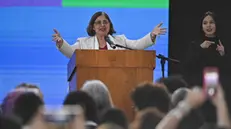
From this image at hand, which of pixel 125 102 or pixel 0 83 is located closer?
pixel 125 102

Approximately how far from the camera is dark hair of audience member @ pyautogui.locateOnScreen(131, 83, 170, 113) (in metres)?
3.71

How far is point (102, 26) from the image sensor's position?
20.1ft

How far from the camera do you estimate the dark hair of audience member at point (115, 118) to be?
337 cm

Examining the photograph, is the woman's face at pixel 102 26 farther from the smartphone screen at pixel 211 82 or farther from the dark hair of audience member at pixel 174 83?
the smartphone screen at pixel 211 82

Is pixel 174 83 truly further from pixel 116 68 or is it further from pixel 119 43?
pixel 119 43

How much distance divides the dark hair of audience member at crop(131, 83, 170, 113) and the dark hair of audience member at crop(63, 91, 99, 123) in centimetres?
25

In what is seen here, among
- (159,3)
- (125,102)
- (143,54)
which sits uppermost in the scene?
(159,3)

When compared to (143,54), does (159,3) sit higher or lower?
higher

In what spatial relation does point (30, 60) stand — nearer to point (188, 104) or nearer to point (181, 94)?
point (181, 94)

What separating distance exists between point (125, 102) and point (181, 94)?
1298 millimetres

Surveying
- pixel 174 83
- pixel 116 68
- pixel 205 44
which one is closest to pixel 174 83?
pixel 174 83

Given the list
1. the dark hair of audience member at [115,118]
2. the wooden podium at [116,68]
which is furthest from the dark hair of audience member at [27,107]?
the wooden podium at [116,68]

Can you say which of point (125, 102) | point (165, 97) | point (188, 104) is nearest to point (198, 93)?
point (188, 104)

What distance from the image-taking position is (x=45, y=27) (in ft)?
24.9
